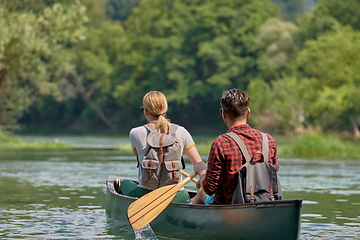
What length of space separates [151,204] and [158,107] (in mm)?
995

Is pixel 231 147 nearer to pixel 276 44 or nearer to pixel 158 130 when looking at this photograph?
pixel 158 130

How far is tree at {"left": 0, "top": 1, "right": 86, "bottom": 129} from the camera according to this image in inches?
1097

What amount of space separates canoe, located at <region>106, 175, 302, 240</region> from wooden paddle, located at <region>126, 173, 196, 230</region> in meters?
0.16

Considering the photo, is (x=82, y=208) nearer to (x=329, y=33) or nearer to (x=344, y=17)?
(x=329, y=33)

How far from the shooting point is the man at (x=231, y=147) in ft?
20.0

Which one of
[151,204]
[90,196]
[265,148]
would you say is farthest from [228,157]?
[90,196]

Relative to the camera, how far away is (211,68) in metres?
60.8

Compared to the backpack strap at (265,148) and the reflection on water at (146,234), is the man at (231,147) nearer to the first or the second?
the backpack strap at (265,148)

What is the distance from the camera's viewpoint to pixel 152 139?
7371mm

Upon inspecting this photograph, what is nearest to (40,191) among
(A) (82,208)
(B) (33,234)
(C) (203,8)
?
(A) (82,208)

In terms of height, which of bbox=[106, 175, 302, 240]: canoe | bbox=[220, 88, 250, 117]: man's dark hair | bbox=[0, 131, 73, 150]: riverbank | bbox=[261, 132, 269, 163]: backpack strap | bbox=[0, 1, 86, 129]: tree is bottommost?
bbox=[106, 175, 302, 240]: canoe

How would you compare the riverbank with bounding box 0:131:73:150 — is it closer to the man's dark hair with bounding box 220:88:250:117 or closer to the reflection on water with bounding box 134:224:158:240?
the reflection on water with bounding box 134:224:158:240

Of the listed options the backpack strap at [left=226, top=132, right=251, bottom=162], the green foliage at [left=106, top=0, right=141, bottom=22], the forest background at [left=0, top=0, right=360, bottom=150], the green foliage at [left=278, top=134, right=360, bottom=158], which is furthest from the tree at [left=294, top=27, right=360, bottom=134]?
Result: the green foliage at [left=106, top=0, right=141, bottom=22]

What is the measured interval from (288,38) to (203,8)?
25.3 feet
